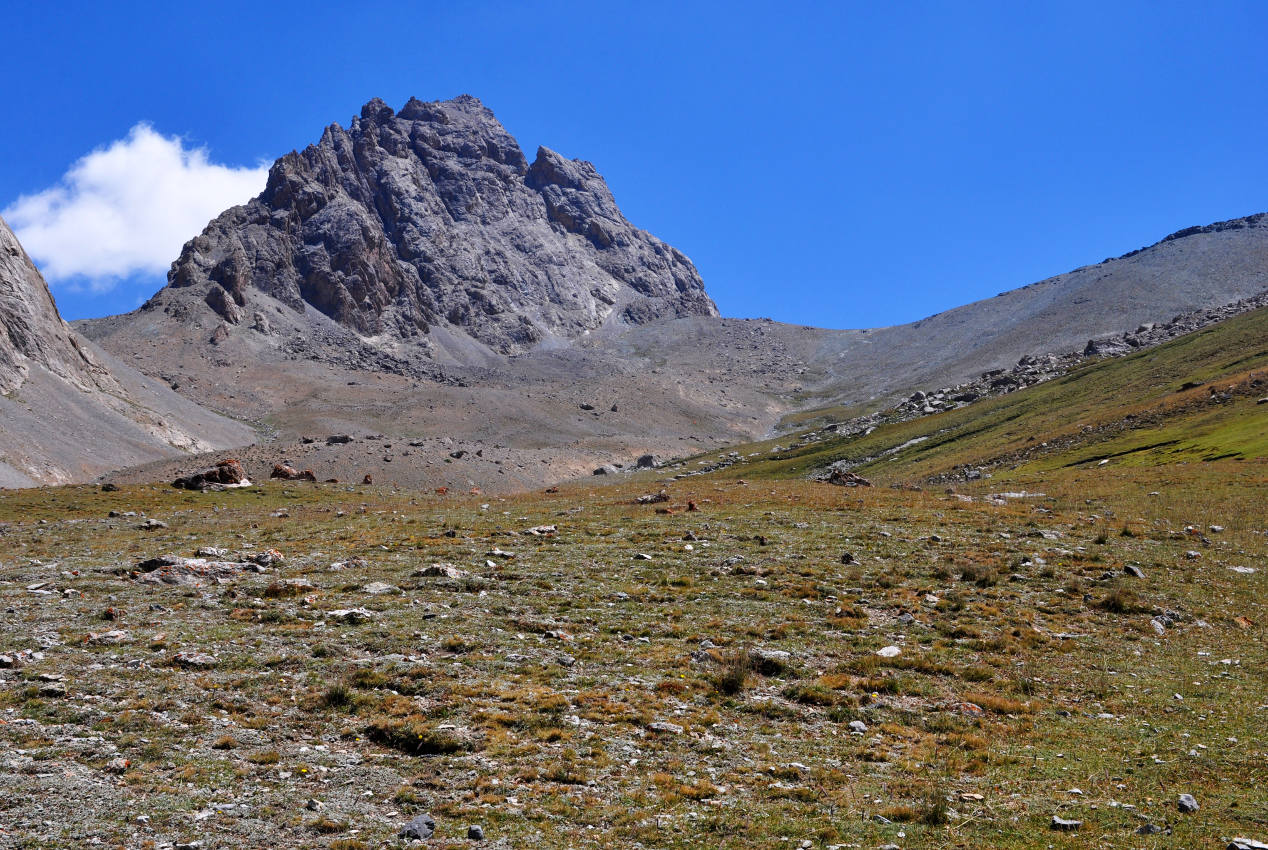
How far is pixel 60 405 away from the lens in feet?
357

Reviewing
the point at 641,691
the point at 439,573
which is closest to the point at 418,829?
the point at 641,691

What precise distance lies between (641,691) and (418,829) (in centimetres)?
643

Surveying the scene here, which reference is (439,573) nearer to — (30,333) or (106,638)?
(106,638)

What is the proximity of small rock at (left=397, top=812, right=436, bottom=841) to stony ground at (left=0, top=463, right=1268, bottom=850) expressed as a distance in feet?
0.43

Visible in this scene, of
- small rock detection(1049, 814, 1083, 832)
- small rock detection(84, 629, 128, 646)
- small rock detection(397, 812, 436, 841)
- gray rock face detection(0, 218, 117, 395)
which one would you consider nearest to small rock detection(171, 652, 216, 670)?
small rock detection(84, 629, 128, 646)

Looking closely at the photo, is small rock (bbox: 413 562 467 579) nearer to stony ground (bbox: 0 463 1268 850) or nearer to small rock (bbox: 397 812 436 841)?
stony ground (bbox: 0 463 1268 850)

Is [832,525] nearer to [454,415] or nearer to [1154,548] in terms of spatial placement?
[1154,548]

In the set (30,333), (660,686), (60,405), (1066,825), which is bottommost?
(1066,825)

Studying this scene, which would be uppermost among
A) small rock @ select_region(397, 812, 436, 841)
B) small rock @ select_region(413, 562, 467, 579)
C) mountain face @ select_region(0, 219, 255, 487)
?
mountain face @ select_region(0, 219, 255, 487)

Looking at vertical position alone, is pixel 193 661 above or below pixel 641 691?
above

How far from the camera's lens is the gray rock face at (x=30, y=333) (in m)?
110

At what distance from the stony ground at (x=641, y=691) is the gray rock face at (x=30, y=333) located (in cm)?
10206

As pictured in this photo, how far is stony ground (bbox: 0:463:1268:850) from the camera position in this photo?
1087cm

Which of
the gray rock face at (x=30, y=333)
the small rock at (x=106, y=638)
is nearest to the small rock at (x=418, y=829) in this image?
the small rock at (x=106, y=638)
